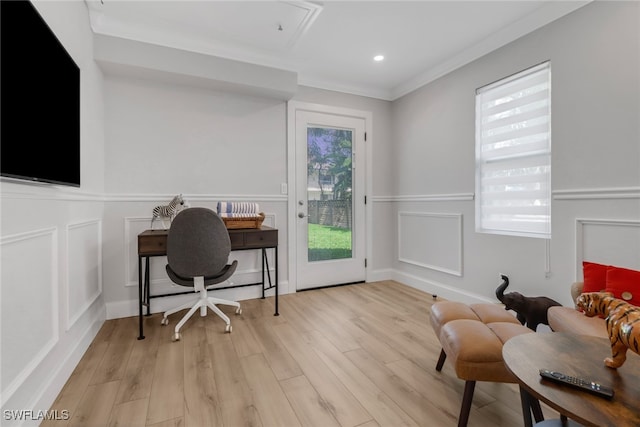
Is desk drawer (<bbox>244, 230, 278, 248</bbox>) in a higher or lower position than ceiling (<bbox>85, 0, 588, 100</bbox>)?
lower

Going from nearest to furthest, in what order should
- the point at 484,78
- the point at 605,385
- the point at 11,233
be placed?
the point at 605,385
the point at 11,233
the point at 484,78

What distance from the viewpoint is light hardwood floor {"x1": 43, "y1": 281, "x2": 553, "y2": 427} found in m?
1.42

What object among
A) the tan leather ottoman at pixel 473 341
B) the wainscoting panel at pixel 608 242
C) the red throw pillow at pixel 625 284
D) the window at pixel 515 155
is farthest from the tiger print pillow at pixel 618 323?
the window at pixel 515 155

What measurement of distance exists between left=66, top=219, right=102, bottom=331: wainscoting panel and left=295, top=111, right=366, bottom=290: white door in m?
1.86

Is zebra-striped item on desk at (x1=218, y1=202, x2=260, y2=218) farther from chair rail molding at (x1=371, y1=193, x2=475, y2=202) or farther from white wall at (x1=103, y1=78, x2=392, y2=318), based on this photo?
chair rail molding at (x1=371, y1=193, x2=475, y2=202)

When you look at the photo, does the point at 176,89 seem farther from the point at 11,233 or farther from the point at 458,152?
the point at 458,152

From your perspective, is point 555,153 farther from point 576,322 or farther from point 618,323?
point 618,323

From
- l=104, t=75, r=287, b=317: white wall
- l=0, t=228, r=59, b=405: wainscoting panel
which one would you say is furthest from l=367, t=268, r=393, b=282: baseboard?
l=0, t=228, r=59, b=405: wainscoting panel

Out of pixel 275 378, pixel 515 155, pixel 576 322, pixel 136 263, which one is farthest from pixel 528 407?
pixel 136 263

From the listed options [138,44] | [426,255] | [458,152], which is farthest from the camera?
[426,255]

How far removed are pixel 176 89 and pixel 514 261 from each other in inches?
136

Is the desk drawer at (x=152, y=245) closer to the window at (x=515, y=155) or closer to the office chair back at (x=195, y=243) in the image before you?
the office chair back at (x=195, y=243)

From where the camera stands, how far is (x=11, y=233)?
117 cm

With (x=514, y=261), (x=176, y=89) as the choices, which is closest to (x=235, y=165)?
(x=176, y=89)
